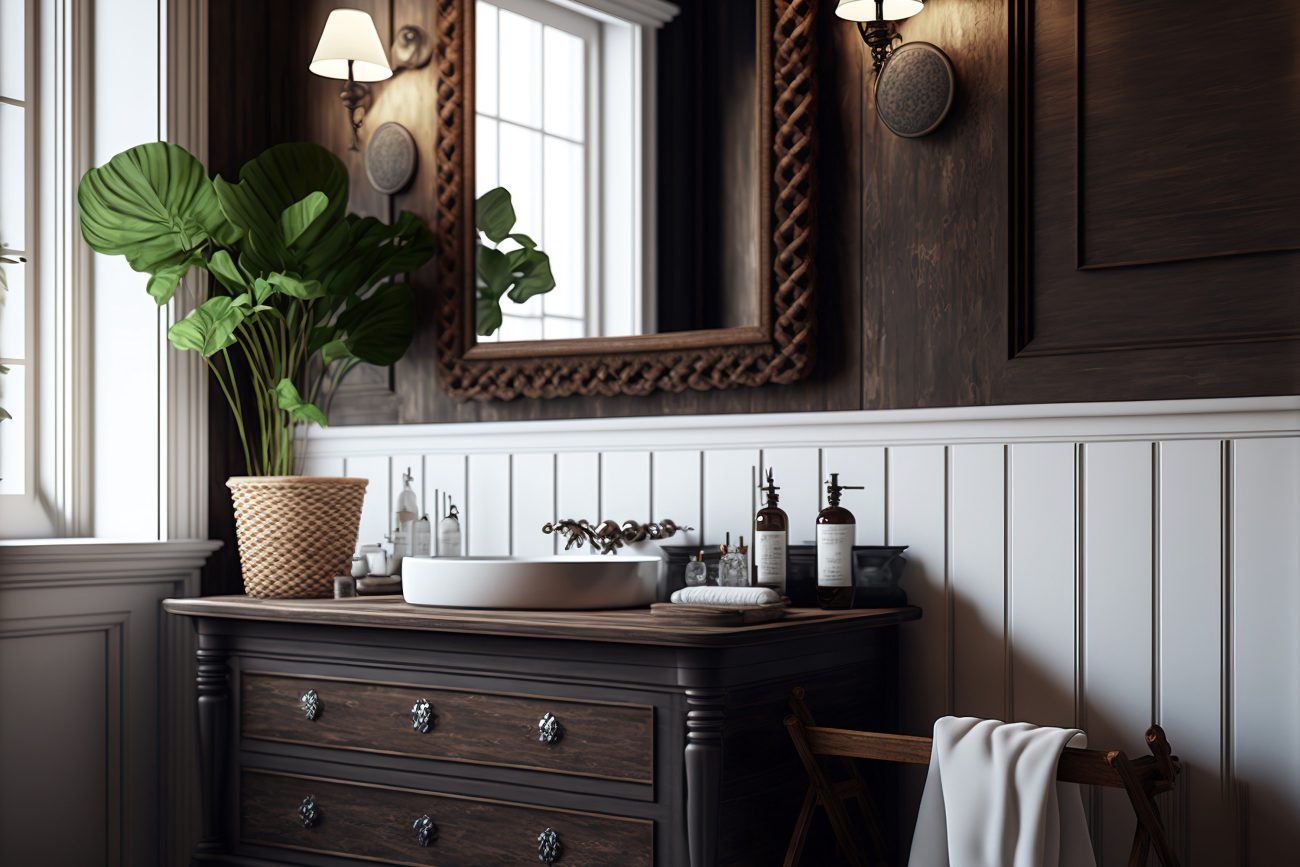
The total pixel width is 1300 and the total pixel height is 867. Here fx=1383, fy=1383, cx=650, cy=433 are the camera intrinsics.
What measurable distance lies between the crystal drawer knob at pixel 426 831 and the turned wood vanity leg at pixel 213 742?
1.70 feet

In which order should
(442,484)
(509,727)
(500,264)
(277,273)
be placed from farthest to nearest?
(442,484)
(500,264)
(277,273)
(509,727)

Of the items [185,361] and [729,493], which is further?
[185,361]

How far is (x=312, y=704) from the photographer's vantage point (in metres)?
2.61

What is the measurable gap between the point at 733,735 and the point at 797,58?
1.29m

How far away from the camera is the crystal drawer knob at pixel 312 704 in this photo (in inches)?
103

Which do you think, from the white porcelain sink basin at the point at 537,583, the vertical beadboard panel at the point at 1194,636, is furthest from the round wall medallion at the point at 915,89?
the white porcelain sink basin at the point at 537,583

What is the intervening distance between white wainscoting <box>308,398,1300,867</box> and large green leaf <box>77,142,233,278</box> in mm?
1008

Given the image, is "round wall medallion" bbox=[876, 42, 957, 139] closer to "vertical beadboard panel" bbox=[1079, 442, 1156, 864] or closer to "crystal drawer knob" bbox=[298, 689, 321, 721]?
"vertical beadboard panel" bbox=[1079, 442, 1156, 864]

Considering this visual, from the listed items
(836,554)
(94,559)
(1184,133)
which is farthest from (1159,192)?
(94,559)

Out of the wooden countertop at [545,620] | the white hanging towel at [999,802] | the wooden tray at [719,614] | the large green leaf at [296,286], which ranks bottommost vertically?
the white hanging towel at [999,802]

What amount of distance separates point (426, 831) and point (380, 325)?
3.74 feet

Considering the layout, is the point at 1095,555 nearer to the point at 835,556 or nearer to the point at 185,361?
the point at 835,556

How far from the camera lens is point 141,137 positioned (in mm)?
3158

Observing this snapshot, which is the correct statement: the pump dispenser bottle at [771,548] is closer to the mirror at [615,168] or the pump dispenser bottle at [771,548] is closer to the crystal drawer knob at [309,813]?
the mirror at [615,168]
